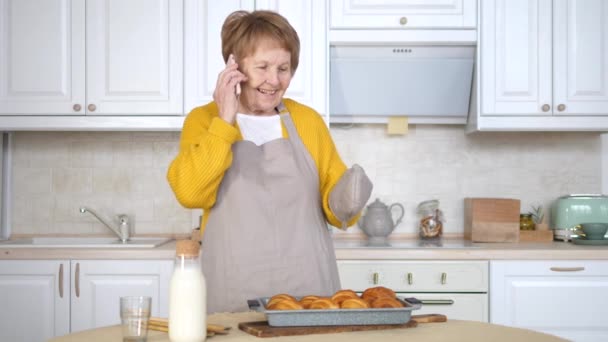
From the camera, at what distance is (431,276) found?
3.18 m

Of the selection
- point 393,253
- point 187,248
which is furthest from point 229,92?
point 393,253

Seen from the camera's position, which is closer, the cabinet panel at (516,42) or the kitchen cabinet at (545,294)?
the kitchen cabinet at (545,294)

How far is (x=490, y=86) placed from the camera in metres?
3.45

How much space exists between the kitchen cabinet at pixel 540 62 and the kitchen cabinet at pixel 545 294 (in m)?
0.65

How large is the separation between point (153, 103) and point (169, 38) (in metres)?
0.31

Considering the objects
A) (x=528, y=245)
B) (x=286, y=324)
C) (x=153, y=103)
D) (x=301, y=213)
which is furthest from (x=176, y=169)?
(x=528, y=245)

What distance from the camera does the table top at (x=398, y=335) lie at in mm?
1420

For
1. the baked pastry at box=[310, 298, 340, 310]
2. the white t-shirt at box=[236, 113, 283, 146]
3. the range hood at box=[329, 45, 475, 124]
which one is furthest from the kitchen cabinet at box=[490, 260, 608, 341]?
the baked pastry at box=[310, 298, 340, 310]

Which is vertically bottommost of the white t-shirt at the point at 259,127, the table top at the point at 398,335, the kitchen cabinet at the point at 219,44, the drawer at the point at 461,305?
the drawer at the point at 461,305

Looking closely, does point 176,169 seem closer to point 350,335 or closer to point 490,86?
point 350,335

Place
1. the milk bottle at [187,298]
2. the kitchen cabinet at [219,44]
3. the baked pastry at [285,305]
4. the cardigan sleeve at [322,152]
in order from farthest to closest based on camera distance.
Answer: the kitchen cabinet at [219,44], the cardigan sleeve at [322,152], the baked pastry at [285,305], the milk bottle at [187,298]

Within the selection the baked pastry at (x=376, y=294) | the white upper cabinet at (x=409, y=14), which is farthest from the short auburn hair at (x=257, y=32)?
the white upper cabinet at (x=409, y=14)

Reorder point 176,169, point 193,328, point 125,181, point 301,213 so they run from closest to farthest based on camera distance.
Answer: point 193,328, point 176,169, point 301,213, point 125,181

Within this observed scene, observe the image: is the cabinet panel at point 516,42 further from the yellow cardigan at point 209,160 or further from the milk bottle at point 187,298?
the milk bottle at point 187,298
